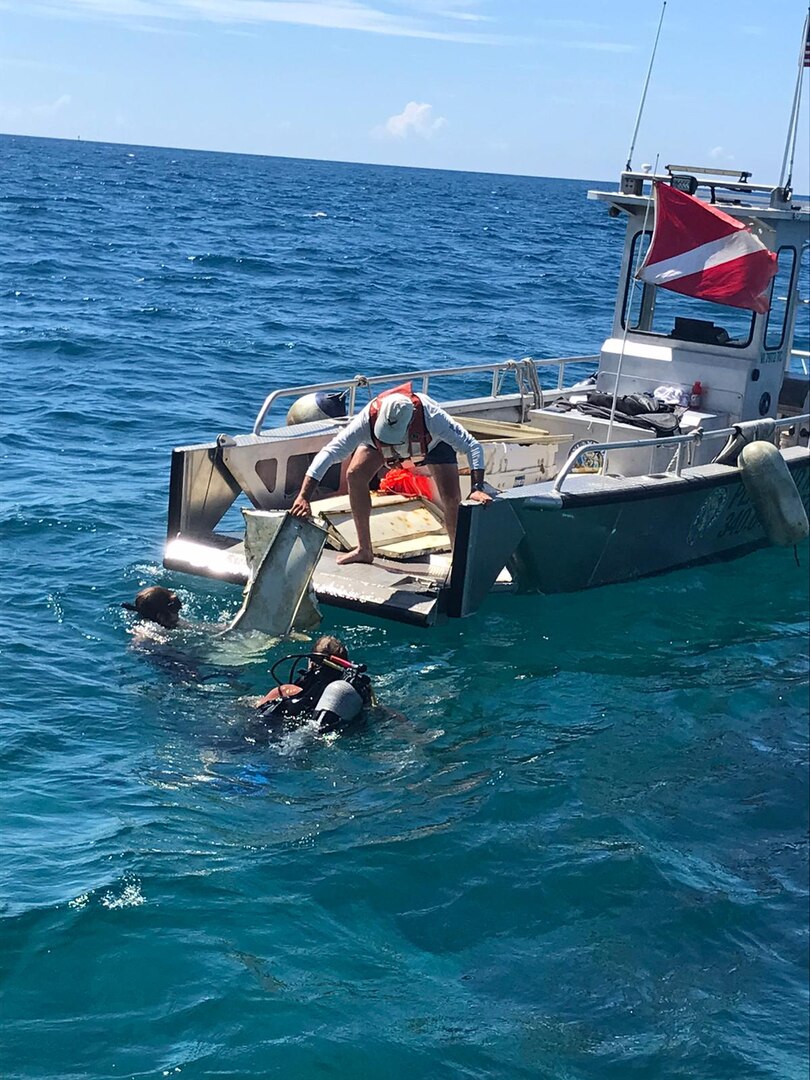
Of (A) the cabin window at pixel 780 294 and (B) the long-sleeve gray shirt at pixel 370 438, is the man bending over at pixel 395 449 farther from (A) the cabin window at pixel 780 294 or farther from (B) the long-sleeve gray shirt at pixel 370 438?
(A) the cabin window at pixel 780 294

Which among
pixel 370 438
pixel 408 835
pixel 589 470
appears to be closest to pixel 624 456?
Answer: pixel 589 470

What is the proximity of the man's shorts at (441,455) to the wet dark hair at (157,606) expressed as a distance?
212 cm

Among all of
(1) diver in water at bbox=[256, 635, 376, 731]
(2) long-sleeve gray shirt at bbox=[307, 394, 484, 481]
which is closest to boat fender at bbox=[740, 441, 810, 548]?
(2) long-sleeve gray shirt at bbox=[307, 394, 484, 481]

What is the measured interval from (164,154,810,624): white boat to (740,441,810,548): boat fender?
48 millimetres

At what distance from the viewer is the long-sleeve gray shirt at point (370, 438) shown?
993 centimetres

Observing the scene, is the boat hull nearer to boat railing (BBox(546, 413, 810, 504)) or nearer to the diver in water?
boat railing (BBox(546, 413, 810, 504))

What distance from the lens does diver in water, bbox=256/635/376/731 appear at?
7.91 m

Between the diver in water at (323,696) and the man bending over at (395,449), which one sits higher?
the man bending over at (395,449)

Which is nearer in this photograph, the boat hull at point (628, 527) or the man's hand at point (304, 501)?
the man's hand at point (304, 501)

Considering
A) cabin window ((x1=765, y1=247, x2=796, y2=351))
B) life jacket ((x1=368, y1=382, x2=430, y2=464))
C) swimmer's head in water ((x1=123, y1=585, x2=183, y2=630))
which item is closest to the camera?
swimmer's head in water ((x1=123, y1=585, x2=183, y2=630))

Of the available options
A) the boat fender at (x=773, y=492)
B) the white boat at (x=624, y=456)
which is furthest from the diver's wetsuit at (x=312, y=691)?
the boat fender at (x=773, y=492)

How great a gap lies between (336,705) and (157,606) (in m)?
1.96

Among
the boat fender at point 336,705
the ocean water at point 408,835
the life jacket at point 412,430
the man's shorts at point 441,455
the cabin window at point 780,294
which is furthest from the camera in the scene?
the cabin window at point 780,294

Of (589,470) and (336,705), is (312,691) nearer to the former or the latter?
(336,705)
